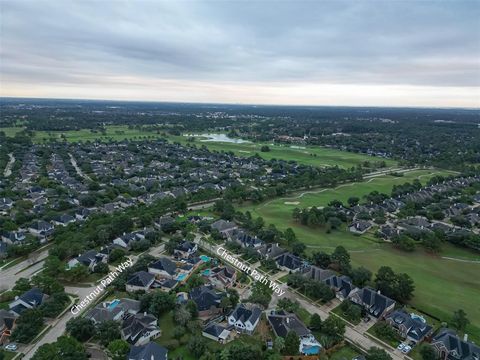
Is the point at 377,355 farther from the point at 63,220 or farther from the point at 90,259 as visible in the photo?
the point at 63,220

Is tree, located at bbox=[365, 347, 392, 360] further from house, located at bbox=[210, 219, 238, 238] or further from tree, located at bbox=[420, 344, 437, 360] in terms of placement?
house, located at bbox=[210, 219, 238, 238]

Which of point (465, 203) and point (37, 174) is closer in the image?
point (465, 203)

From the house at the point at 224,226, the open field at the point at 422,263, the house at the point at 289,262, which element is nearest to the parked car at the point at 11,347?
the house at the point at 289,262

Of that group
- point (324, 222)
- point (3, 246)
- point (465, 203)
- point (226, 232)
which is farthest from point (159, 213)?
point (465, 203)

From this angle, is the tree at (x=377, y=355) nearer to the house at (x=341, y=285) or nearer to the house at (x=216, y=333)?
the house at (x=341, y=285)

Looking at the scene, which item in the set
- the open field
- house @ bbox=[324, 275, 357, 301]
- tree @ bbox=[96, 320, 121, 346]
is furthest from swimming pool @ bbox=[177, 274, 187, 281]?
the open field

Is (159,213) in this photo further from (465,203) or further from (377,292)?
(465,203)
